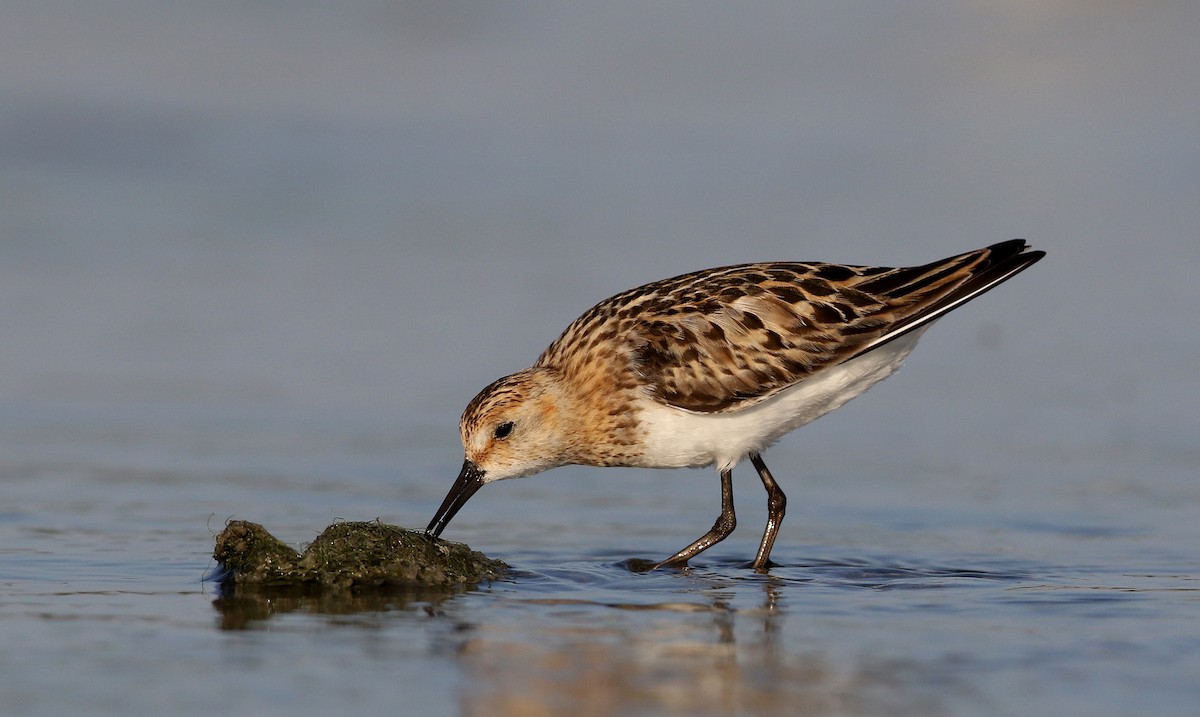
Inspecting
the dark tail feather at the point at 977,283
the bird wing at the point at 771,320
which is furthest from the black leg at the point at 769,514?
the dark tail feather at the point at 977,283

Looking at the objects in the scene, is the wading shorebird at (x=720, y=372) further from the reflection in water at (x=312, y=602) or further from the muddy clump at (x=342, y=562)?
the reflection in water at (x=312, y=602)

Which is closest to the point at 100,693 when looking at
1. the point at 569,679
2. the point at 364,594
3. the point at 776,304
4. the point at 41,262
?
the point at 569,679

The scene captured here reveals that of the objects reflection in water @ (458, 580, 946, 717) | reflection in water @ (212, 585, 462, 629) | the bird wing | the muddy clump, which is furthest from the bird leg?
reflection in water @ (458, 580, 946, 717)

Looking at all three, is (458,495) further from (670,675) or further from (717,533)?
(670,675)

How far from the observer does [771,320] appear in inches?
371

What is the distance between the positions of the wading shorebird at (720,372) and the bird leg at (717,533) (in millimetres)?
10

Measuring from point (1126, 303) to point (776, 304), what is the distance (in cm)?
616

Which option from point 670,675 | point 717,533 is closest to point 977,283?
point 717,533

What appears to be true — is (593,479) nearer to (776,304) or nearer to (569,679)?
(776,304)

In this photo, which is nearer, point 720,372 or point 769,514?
point 720,372

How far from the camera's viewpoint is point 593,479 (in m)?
11.2

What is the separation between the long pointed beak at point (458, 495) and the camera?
8.95m

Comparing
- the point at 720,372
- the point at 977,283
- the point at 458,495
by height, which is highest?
the point at 977,283

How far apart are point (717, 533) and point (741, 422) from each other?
619mm
